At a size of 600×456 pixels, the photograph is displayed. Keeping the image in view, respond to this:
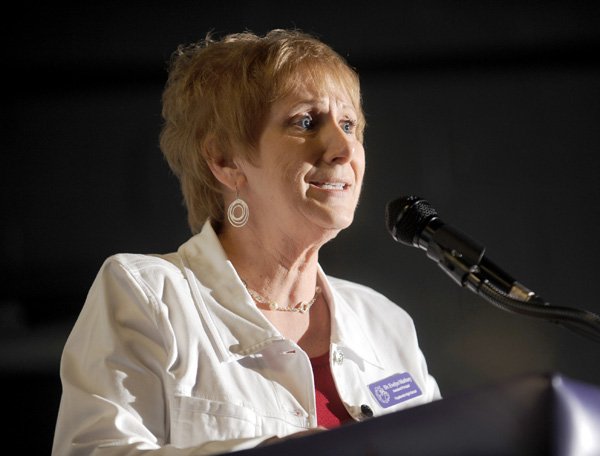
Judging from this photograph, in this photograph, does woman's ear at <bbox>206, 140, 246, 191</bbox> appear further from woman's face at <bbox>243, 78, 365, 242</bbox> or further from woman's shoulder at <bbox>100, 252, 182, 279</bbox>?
woman's shoulder at <bbox>100, 252, 182, 279</bbox>

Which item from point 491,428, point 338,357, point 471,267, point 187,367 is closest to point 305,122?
point 338,357

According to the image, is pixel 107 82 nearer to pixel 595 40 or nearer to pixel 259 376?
→ pixel 259 376

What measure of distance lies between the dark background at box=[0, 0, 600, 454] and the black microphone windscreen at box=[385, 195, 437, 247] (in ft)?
3.89

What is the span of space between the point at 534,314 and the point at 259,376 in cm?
75

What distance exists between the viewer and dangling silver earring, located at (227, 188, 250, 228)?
6.63 ft

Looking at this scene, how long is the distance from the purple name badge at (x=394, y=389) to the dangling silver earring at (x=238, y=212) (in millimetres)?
501

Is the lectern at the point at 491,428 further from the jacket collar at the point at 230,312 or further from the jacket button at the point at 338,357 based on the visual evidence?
the jacket button at the point at 338,357

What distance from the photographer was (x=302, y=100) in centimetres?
197

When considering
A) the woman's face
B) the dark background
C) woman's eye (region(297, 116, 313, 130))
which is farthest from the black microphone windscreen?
the dark background

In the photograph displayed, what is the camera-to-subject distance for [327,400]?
6.01 ft

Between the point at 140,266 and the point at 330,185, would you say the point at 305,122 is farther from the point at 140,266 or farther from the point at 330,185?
the point at 140,266

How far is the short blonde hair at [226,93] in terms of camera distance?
6.52 feet

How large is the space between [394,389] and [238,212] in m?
0.57

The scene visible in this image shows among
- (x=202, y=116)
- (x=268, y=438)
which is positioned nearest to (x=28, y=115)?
(x=202, y=116)
